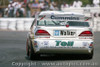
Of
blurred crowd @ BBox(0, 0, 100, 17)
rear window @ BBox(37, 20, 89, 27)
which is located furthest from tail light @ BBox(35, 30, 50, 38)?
blurred crowd @ BBox(0, 0, 100, 17)

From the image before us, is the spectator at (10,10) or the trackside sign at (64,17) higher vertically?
the trackside sign at (64,17)

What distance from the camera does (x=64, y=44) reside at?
32.2 feet

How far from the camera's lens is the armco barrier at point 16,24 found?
31.0m

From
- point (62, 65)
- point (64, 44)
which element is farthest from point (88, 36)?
point (62, 65)

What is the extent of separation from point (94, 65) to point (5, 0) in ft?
123

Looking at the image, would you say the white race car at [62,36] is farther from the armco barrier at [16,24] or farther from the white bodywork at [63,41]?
the armco barrier at [16,24]

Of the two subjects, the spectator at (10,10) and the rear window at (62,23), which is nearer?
the rear window at (62,23)

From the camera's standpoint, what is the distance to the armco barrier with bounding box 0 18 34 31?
31.0 meters

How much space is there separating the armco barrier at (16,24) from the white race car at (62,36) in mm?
20873

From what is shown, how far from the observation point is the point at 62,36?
9.88m

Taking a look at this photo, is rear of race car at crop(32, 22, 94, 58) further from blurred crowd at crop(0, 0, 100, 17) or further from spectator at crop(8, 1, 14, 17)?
spectator at crop(8, 1, 14, 17)

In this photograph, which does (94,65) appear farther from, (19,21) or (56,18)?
(19,21)
